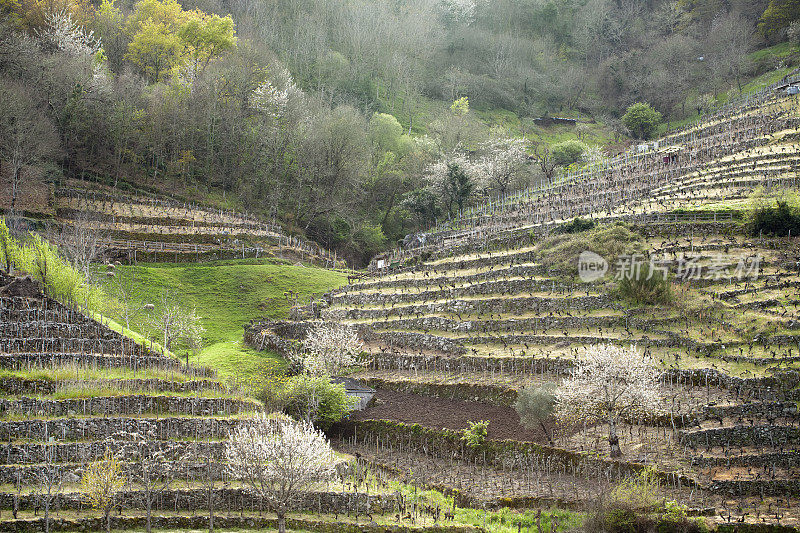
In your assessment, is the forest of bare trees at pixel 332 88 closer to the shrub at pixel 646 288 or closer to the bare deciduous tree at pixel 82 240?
the bare deciduous tree at pixel 82 240

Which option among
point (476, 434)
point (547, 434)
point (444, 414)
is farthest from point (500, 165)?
point (547, 434)

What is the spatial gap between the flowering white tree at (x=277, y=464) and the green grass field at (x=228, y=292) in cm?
1897

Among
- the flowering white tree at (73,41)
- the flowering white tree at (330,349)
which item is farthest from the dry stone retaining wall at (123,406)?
the flowering white tree at (73,41)

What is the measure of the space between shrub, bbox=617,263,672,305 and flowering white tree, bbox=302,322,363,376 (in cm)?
1847

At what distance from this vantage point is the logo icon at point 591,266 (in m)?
53.1

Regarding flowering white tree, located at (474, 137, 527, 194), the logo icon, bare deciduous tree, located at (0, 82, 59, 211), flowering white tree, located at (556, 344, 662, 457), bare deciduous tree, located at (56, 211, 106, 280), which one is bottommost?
flowering white tree, located at (556, 344, 662, 457)

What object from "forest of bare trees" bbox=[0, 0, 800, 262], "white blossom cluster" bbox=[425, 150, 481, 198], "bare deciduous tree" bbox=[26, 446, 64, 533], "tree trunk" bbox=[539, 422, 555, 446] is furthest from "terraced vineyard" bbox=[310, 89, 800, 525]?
"forest of bare trees" bbox=[0, 0, 800, 262]

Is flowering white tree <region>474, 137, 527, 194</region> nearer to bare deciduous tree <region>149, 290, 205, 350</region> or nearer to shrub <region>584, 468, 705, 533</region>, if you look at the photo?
bare deciduous tree <region>149, 290, 205, 350</region>

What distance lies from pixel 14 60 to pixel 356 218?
38430 millimetres

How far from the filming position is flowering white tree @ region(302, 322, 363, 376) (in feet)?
168

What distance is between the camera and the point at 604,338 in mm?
46250

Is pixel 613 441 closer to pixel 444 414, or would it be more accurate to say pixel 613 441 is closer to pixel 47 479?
pixel 444 414

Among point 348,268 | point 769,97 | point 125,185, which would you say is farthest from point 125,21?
point 769,97

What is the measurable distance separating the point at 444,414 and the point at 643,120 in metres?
71.4
